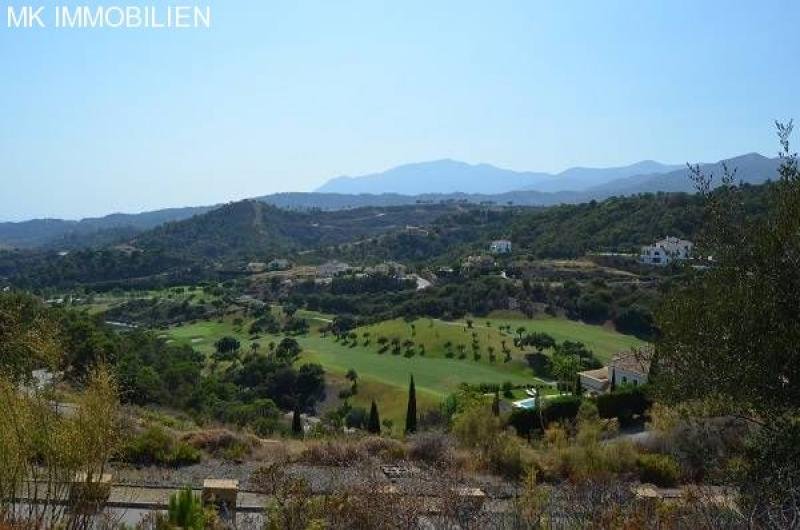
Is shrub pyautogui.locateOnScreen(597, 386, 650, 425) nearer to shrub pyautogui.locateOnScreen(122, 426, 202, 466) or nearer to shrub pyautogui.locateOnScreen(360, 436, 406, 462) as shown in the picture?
shrub pyautogui.locateOnScreen(360, 436, 406, 462)

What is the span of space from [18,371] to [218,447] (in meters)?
6.82

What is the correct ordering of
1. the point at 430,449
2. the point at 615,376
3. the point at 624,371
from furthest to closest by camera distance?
the point at 615,376
the point at 624,371
the point at 430,449

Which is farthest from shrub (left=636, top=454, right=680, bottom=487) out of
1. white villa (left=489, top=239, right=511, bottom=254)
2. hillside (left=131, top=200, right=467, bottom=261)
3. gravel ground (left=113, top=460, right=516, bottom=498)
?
hillside (left=131, top=200, right=467, bottom=261)

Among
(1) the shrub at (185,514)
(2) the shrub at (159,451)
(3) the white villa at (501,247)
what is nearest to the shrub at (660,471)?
(2) the shrub at (159,451)

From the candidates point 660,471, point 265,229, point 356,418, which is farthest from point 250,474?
point 265,229

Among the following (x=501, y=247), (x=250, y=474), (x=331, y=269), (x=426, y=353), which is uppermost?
(x=501, y=247)

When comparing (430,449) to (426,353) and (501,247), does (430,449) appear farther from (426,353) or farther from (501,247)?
(501,247)

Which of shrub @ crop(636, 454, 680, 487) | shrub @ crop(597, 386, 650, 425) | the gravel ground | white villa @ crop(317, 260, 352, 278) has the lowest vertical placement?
shrub @ crop(597, 386, 650, 425)

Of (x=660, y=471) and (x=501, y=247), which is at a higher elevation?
(x=501, y=247)

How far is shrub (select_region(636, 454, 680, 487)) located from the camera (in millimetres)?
13336

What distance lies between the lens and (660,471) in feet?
44.0

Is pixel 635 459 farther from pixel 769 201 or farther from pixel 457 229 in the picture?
pixel 457 229

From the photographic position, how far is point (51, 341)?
7.58m

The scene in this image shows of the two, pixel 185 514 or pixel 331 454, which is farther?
pixel 331 454
